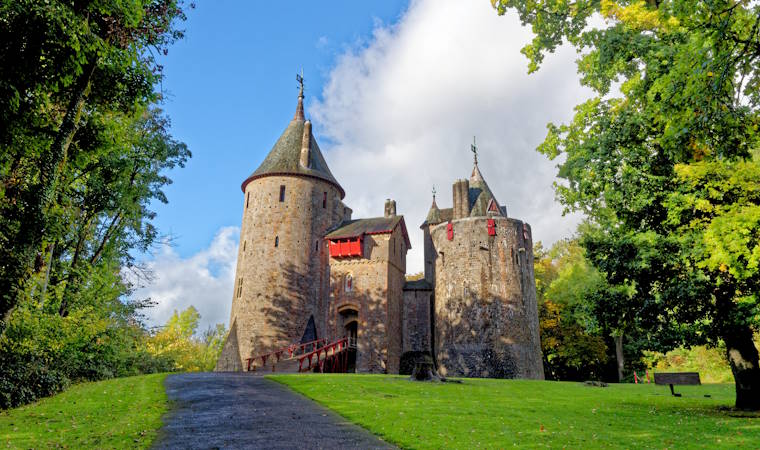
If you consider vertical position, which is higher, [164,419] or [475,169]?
[475,169]

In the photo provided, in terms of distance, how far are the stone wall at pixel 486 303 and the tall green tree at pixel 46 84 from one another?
25.2m

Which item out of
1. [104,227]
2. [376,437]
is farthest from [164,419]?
[104,227]

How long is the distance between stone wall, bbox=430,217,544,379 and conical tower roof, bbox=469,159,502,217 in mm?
3552

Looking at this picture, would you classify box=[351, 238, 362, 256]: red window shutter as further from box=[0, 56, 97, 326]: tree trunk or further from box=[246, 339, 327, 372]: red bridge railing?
box=[0, 56, 97, 326]: tree trunk

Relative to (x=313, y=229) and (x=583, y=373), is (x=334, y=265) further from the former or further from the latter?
(x=583, y=373)

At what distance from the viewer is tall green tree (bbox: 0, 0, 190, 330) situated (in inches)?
343

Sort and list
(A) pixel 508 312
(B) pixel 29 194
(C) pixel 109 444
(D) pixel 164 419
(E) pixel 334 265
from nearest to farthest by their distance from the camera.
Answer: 1. (C) pixel 109 444
2. (B) pixel 29 194
3. (D) pixel 164 419
4. (A) pixel 508 312
5. (E) pixel 334 265

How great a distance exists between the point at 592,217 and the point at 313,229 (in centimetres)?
2321

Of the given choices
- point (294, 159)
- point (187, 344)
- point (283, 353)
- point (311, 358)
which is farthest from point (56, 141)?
point (187, 344)

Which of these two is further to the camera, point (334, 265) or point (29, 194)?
point (334, 265)

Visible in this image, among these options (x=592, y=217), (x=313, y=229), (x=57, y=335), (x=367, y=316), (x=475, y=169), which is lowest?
(x=57, y=335)

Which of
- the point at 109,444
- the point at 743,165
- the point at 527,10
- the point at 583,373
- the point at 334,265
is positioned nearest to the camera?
the point at 109,444

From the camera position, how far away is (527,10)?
16.0 metres

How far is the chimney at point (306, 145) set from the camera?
3725cm
